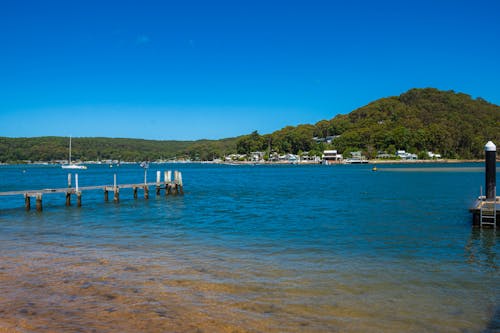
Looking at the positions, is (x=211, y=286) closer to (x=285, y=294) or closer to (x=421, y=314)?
(x=285, y=294)

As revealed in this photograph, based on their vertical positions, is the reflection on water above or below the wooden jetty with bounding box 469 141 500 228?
below

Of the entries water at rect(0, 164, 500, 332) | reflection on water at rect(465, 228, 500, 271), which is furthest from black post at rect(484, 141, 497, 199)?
reflection on water at rect(465, 228, 500, 271)

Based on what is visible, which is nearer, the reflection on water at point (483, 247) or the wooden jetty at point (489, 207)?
the reflection on water at point (483, 247)

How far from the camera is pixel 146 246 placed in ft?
57.0

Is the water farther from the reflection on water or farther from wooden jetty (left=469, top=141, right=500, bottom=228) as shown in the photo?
wooden jetty (left=469, top=141, right=500, bottom=228)

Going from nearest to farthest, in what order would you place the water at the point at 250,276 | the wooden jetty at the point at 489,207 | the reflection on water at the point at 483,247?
the water at the point at 250,276
the reflection on water at the point at 483,247
the wooden jetty at the point at 489,207

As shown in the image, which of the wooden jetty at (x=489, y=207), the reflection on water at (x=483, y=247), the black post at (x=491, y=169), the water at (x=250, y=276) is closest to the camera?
the water at (x=250, y=276)

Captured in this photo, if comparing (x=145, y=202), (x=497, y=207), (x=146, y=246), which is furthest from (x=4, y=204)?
(x=497, y=207)

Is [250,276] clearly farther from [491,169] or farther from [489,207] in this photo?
[491,169]

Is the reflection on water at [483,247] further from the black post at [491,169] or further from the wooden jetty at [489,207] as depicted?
the black post at [491,169]

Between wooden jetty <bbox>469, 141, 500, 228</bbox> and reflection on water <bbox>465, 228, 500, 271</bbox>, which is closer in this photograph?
reflection on water <bbox>465, 228, 500, 271</bbox>

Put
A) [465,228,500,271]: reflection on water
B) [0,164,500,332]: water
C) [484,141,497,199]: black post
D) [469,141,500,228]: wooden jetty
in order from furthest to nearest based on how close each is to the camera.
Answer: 1. [484,141,497,199]: black post
2. [469,141,500,228]: wooden jetty
3. [465,228,500,271]: reflection on water
4. [0,164,500,332]: water

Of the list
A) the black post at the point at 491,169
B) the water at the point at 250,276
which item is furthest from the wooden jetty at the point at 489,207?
the water at the point at 250,276

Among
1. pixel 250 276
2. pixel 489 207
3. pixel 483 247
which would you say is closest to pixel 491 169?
pixel 489 207
